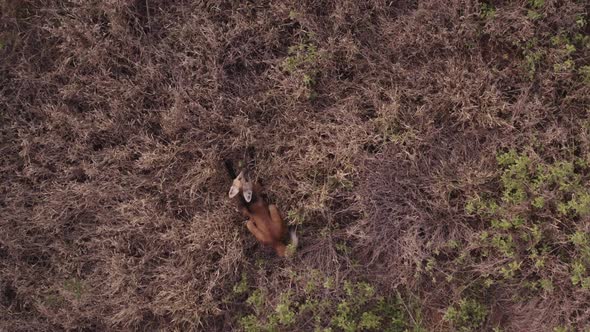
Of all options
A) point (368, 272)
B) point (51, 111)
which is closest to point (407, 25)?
point (368, 272)

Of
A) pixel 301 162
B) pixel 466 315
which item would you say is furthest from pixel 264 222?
pixel 466 315

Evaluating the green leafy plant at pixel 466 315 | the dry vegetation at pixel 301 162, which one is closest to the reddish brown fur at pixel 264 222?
the dry vegetation at pixel 301 162

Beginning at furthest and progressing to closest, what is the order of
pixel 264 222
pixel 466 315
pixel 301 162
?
pixel 301 162
pixel 264 222
pixel 466 315

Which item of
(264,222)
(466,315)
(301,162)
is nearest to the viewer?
(466,315)

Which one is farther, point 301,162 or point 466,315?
point 301,162

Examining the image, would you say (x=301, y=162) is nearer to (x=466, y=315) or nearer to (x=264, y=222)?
(x=264, y=222)

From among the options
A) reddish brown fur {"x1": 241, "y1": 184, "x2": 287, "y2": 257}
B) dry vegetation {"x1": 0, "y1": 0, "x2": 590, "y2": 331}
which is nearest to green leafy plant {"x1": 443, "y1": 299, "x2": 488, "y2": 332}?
dry vegetation {"x1": 0, "y1": 0, "x2": 590, "y2": 331}

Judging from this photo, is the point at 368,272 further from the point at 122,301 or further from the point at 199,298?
the point at 122,301

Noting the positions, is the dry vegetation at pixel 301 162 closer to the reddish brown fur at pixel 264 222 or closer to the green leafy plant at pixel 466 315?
the green leafy plant at pixel 466 315
